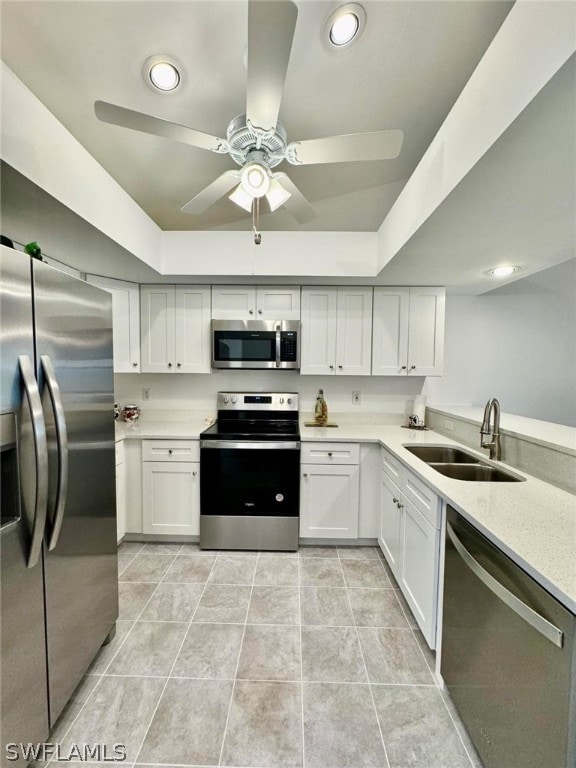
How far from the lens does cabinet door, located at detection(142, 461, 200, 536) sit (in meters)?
2.47

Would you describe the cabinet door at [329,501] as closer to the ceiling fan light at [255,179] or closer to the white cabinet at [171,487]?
the white cabinet at [171,487]

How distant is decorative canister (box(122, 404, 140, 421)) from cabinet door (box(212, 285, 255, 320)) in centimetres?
120

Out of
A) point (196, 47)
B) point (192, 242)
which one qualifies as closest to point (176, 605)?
point (192, 242)

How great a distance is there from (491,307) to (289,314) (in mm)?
1980

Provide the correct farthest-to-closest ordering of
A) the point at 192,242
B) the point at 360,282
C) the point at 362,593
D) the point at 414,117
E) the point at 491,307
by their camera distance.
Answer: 1. the point at 491,307
2. the point at 360,282
3. the point at 192,242
4. the point at 362,593
5. the point at 414,117

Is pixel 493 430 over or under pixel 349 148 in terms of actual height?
under

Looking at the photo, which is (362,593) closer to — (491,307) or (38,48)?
(491,307)

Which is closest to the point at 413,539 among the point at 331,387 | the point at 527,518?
the point at 527,518

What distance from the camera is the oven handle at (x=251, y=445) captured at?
2395 millimetres

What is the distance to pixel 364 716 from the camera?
1275 millimetres

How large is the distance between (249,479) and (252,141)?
6.91ft

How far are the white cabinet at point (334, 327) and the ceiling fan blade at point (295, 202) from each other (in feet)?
3.23

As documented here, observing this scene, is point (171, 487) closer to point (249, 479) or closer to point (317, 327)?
point (249, 479)

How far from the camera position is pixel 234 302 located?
272 centimetres
